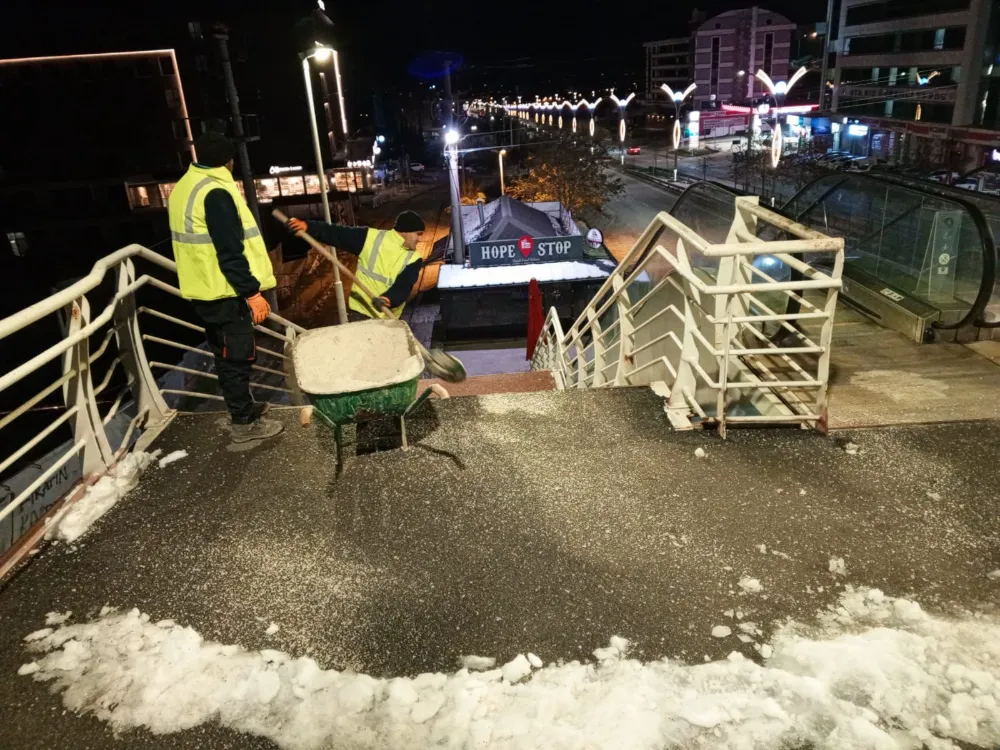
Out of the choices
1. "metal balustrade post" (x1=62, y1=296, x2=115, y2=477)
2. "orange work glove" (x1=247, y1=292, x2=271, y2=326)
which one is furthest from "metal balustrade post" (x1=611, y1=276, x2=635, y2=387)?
"metal balustrade post" (x1=62, y1=296, x2=115, y2=477)

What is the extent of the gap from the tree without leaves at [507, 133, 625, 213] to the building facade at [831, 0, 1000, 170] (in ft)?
61.1

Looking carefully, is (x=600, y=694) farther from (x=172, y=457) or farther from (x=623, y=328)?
(x=623, y=328)

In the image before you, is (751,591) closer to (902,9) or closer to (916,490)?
(916,490)

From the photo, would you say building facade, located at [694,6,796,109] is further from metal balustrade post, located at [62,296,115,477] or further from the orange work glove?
metal balustrade post, located at [62,296,115,477]

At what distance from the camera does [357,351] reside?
4680 millimetres

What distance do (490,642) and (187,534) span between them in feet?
6.24

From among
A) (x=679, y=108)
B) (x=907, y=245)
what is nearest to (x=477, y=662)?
(x=907, y=245)

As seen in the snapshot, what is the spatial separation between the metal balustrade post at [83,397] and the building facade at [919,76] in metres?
43.6

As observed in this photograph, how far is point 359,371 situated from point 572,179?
36.8 metres

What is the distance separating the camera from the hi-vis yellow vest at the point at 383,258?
520 centimetres

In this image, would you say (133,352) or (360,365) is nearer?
(133,352)

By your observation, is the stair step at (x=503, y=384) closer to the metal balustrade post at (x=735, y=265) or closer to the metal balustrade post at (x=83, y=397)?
the metal balustrade post at (x=735, y=265)

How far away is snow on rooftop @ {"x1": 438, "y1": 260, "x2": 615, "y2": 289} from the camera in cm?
2012

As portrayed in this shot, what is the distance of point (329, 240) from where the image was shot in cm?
514
